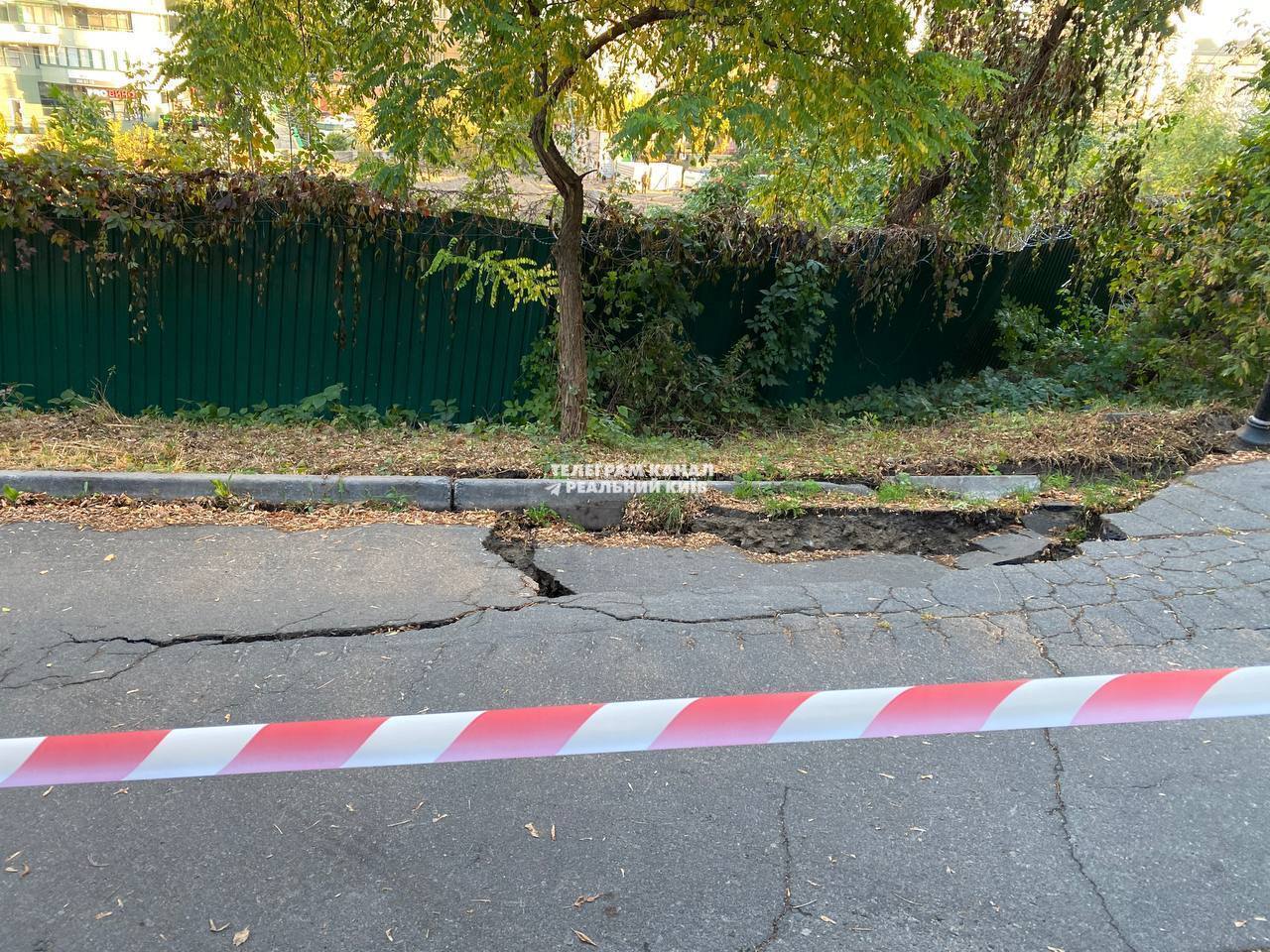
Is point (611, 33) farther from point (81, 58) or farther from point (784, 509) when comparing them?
point (81, 58)

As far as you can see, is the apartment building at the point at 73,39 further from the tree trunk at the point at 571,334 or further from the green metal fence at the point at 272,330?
the tree trunk at the point at 571,334

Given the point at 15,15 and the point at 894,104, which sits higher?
the point at 15,15

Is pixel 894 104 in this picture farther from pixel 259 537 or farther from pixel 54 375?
pixel 54 375

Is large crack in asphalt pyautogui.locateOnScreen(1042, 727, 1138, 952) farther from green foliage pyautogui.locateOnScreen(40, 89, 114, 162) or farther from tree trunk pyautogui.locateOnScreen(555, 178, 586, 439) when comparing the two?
green foliage pyautogui.locateOnScreen(40, 89, 114, 162)

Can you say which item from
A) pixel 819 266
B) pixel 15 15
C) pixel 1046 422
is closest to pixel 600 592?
pixel 1046 422

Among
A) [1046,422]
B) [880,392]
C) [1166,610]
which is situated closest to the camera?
[1166,610]

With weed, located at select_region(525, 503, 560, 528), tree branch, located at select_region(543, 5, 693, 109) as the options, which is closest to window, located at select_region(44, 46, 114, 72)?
tree branch, located at select_region(543, 5, 693, 109)

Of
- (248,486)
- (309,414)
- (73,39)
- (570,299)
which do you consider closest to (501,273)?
(570,299)

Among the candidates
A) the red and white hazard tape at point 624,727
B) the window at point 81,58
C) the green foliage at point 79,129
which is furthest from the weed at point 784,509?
the window at point 81,58

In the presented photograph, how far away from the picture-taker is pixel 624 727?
229cm

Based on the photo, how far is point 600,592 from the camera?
4203 mm

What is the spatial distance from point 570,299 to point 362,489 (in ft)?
7.75

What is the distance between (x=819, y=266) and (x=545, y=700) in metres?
6.42

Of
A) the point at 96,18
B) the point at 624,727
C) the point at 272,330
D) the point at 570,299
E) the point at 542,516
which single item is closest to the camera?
the point at 624,727
